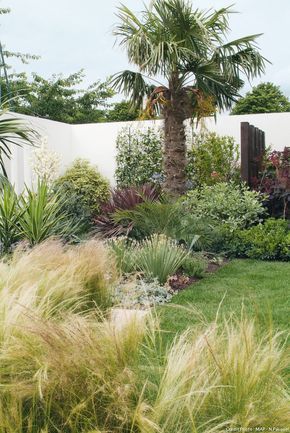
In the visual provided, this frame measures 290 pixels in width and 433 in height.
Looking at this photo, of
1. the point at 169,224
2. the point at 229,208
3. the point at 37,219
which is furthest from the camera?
the point at 229,208

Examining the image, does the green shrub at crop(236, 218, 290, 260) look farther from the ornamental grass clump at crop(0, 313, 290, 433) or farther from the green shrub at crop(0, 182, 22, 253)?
the ornamental grass clump at crop(0, 313, 290, 433)

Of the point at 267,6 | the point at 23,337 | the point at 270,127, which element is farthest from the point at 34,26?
the point at 23,337

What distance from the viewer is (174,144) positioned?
1000 cm

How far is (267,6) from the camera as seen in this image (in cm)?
970

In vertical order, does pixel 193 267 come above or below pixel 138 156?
below

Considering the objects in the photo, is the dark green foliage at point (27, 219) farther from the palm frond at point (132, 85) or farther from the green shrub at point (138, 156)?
the green shrub at point (138, 156)

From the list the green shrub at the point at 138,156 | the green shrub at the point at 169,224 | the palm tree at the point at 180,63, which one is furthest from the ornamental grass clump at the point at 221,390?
the green shrub at the point at 138,156

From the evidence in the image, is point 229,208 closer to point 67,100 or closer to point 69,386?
point 69,386

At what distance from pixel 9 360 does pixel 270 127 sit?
11294mm

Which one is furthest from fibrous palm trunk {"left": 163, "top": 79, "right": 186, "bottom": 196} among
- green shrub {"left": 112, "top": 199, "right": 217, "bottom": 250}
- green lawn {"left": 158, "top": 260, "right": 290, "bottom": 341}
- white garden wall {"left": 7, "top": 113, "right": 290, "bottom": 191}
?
green lawn {"left": 158, "top": 260, "right": 290, "bottom": 341}

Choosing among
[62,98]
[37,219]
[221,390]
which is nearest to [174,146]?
[37,219]

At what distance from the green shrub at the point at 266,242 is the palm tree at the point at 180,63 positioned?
6.83ft

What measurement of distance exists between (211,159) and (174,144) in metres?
2.55

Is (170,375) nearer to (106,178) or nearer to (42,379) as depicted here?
(42,379)
